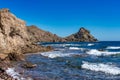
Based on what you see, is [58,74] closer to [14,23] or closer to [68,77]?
[68,77]

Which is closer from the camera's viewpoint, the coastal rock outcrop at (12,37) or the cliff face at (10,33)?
the coastal rock outcrop at (12,37)

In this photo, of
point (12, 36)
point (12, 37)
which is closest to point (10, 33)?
point (12, 36)

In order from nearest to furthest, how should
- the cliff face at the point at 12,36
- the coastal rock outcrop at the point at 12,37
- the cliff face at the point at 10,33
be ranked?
1. the coastal rock outcrop at the point at 12,37
2. the cliff face at the point at 10,33
3. the cliff face at the point at 12,36

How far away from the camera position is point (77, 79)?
28.4 m

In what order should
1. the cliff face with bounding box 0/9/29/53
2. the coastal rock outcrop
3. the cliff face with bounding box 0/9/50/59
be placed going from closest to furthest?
the coastal rock outcrop < the cliff face with bounding box 0/9/29/53 < the cliff face with bounding box 0/9/50/59

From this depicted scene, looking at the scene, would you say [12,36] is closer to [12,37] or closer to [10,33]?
[12,37]

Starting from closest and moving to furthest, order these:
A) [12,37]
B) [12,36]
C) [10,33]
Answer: [12,37], [12,36], [10,33]

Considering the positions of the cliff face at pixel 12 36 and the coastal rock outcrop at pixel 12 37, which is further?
the cliff face at pixel 12 36

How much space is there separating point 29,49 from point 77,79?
4239 centimetres

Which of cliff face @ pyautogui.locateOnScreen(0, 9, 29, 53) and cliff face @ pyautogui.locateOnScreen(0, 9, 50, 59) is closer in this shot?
cliff face @ pyautogui.locateOnScreen(0, 9, 29, 53)

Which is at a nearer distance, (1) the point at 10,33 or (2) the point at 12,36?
(2) the point at 12,36

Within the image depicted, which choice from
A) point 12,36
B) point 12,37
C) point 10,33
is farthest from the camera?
point 10,33

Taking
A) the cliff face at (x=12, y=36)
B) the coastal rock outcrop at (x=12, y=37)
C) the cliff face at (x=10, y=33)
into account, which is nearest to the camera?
the coastal rock outcrop at (x=12, y=37)

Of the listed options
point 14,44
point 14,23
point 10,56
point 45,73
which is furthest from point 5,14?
point 45,73
